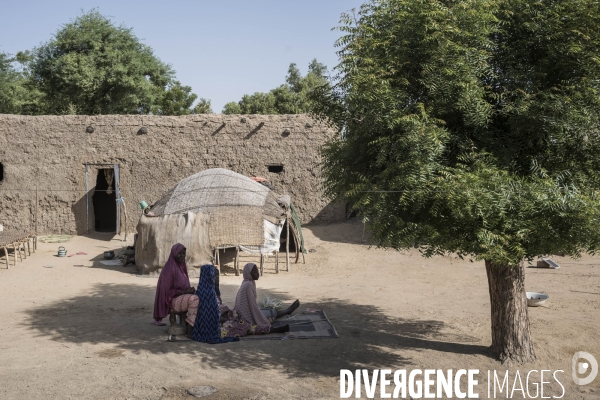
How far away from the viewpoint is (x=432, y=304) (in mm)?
9984

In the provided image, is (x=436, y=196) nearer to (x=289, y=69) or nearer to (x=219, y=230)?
(x=219, y=230)

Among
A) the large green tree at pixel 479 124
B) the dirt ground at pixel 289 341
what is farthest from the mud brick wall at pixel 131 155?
the large green tree at pixel 479 124

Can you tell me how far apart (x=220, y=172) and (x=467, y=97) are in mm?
9090

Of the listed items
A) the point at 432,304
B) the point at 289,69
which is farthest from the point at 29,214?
the point at 289,69

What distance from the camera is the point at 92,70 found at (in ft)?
76.4

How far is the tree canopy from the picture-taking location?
23312mm

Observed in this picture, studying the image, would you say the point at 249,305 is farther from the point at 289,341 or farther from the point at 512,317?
the point at 512,317

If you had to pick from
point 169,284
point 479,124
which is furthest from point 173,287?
point 479,124

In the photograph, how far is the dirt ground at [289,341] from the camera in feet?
20.7

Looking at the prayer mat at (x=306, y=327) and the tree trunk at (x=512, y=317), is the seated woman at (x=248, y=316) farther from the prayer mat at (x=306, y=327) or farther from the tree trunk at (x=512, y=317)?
the tree trunk at (x=512, y=317)

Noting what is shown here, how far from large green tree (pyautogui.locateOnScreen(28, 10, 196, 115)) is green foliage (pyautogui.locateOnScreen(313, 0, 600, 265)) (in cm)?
1899

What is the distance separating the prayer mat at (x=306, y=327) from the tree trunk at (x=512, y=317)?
2215mm

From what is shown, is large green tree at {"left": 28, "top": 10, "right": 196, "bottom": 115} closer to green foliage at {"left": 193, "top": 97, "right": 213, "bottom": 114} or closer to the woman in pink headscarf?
green foliage at {"left": 193, "top": 97, "right": 213, "bottom": 114}

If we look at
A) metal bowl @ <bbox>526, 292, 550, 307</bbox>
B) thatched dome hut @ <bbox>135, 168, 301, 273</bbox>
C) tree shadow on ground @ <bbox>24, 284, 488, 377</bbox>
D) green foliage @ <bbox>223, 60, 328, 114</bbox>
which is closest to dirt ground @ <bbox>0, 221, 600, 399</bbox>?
tree shadow on ground @ <bbox>24, 284, 488, 377</bbox>
